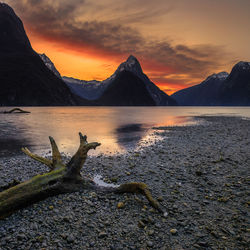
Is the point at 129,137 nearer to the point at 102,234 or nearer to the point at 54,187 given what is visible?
the point at 54,187

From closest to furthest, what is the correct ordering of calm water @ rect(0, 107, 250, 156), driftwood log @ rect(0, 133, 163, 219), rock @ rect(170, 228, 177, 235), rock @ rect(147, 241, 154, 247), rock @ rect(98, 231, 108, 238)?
rock @ rect(147, 241, 154, 247) → rock @ rect(98, 231, 108, 238) → rock @ rect(170, 228, 177, 235) → driftwood log @ rect(0, 133, 163, 219) → calm water @ rect(0, 107, 250, 156)

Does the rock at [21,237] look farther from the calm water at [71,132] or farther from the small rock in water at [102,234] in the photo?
the calm water at [71,132]

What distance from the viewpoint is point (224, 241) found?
15.9 feet

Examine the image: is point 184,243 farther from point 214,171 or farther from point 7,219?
point 214,171

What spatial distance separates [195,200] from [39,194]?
527 centimetres

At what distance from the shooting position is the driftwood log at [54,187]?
5691 mm

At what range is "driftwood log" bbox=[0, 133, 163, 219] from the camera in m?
5.69

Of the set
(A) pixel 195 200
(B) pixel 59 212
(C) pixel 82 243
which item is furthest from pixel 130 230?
(A) pixel 195 200

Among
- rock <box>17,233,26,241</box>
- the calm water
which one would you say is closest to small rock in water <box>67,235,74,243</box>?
rock <box>17,233,26,241</box>

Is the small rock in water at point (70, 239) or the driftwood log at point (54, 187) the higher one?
the driftwood log at point (54, 187)

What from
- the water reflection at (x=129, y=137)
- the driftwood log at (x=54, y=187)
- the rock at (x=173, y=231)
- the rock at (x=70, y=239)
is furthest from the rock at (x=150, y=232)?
the water reflection at (x=129, y=137)

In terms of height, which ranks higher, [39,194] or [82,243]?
[39,194]

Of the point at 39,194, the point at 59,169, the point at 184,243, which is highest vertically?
the point at 59,169

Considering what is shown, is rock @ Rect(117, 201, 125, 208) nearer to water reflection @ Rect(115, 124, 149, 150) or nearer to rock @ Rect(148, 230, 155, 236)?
rock @ Rect(148, 230, 155, 236)
